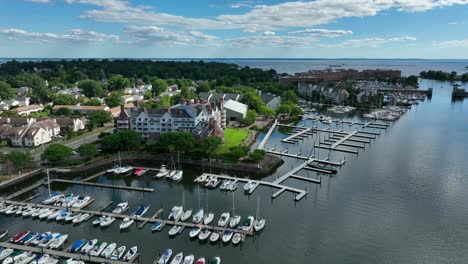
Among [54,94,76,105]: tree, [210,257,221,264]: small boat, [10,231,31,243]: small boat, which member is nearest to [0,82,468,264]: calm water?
[210,257,221,264]: small boat

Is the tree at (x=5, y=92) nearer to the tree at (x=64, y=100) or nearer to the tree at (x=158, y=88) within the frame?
the tree at (x=64, y=100)

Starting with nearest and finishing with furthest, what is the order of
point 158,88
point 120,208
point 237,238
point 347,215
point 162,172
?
point 237,238 < point 347,215 < point 120,208 < point 162,172 < point 158,88

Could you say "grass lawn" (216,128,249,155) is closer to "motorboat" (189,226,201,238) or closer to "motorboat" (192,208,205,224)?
"motorboat" (192,208,205,224)

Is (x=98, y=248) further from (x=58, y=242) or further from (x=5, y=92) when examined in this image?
(x=5, y=92)

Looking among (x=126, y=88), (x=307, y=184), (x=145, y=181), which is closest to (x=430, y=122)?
(x=307, y=184)

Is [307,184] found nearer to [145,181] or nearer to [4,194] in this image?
[145,181]

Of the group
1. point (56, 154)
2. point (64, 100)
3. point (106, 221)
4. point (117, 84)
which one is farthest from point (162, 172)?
point (117, 84)

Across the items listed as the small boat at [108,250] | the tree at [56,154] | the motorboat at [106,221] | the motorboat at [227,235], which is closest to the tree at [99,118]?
the tree at [56,154]
